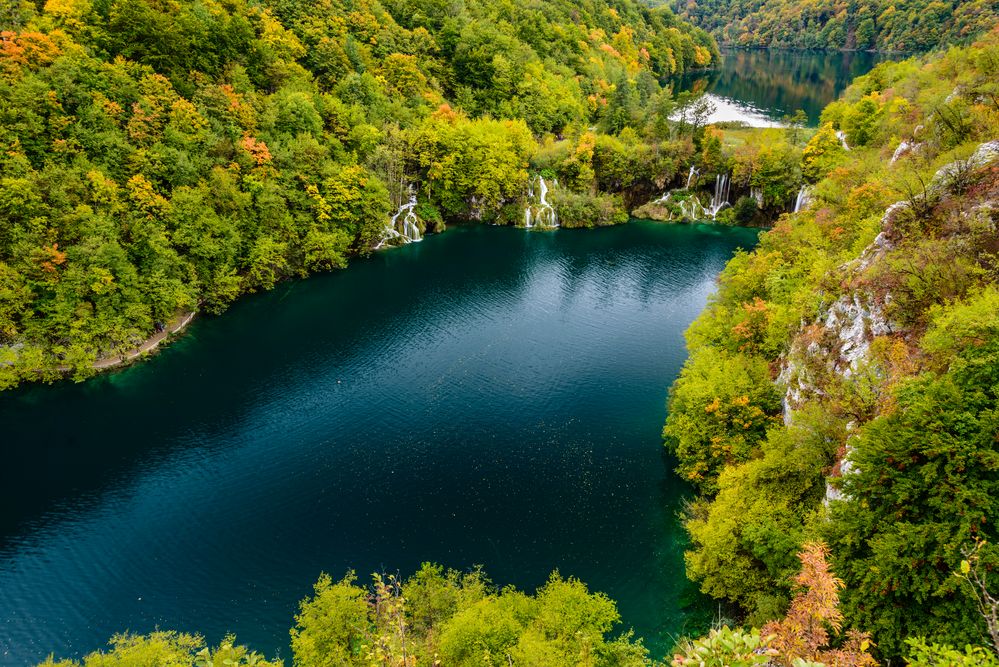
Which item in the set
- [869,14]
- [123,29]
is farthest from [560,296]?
[869,14]

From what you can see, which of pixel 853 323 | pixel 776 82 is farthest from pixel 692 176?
pixel 776 82

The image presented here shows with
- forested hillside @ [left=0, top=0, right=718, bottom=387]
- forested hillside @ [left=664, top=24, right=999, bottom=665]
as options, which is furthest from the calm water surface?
forested hillside @ [left=0, top=0, right=718, bottom=387]

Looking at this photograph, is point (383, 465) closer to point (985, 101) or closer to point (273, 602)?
point (273, 602)

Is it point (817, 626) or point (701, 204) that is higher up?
point (701, 204)

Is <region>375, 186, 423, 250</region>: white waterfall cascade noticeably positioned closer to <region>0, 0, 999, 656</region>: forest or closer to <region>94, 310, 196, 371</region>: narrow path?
<region>0, 0, 999, 656</region>: forest

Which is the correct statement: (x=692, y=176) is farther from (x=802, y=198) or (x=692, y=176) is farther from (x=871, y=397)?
(x=871, y=397)

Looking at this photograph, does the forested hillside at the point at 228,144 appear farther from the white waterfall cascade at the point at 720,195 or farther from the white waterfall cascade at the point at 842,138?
the white waterfall cascade at the point at 842,138
